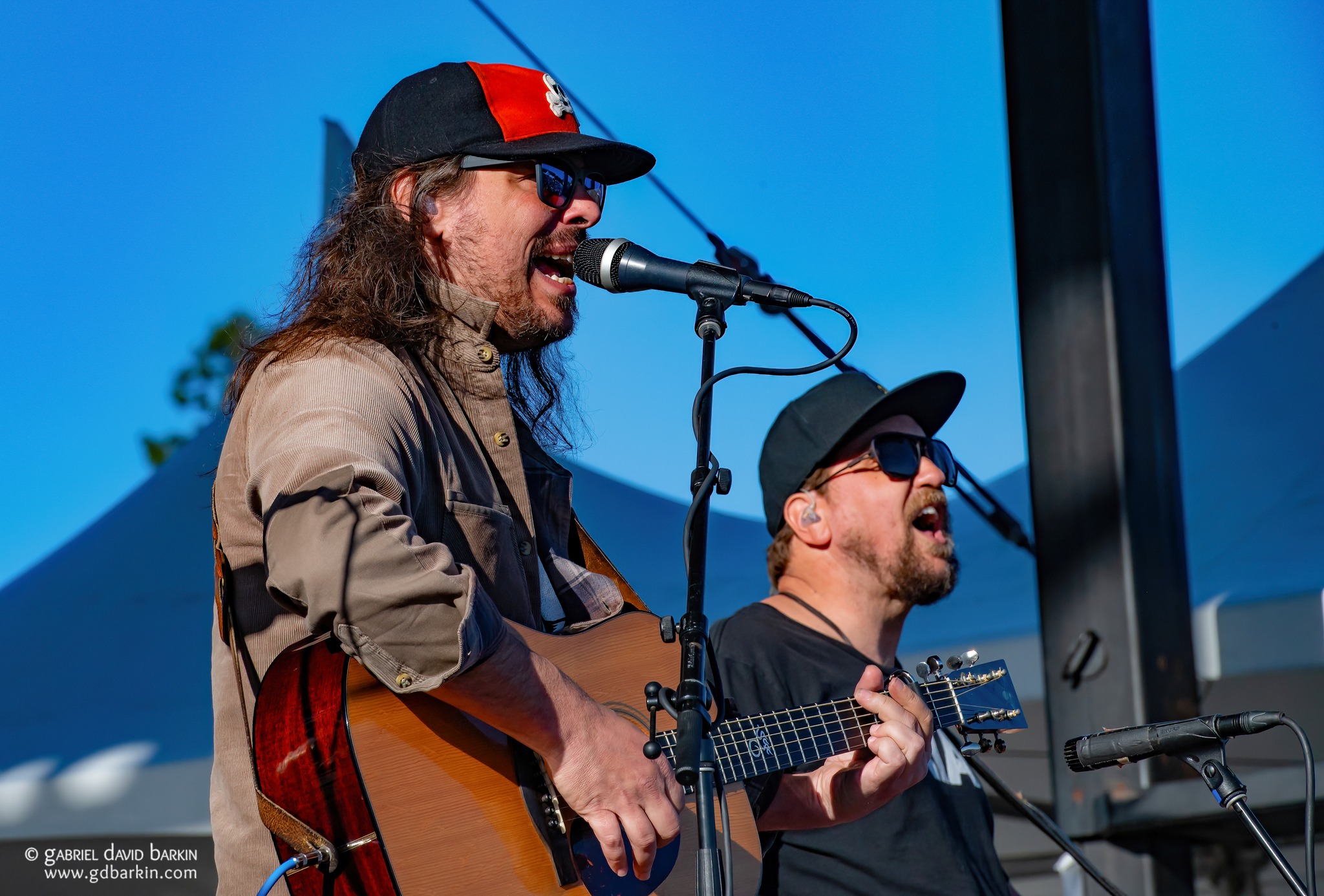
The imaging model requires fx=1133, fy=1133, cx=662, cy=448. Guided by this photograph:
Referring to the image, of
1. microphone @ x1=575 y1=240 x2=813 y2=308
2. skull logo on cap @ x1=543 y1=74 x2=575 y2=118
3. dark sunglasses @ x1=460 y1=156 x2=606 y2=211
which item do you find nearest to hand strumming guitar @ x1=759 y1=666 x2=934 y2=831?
microphone @ x1=575 y1=240 x2=813 y2=308

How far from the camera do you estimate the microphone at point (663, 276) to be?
5.33 feet

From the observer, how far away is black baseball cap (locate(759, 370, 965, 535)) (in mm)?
3229

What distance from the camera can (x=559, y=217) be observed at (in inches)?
77.2

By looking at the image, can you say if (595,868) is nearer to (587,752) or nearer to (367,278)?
(587,752)

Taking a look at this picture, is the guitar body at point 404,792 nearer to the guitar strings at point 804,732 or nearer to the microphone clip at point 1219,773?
the guitar strings at point 804,732

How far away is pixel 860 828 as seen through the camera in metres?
2.60

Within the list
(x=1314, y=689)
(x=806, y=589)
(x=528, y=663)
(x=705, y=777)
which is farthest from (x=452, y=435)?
(x=1314, y=689)

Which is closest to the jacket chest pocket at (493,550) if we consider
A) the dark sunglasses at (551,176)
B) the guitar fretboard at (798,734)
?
the guitar fretboard at (798,734)

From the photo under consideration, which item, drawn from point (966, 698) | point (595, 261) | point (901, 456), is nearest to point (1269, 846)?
point (966, 698)

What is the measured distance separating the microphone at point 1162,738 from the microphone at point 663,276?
79 cm

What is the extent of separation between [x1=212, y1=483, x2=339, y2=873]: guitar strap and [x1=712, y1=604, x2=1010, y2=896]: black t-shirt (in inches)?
45.0

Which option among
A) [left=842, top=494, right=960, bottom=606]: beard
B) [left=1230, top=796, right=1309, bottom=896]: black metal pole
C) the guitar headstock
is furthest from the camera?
[left=842, top=494, right=960, bottom=606]: beard

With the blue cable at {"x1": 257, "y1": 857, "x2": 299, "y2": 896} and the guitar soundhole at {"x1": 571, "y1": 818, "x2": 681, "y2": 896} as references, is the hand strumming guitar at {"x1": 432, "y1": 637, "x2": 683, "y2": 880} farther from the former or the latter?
the blue cable at {"x1": 257, "y1": 857, "x2": 299, "y2": 896}

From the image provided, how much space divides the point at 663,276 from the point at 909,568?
169 cm
